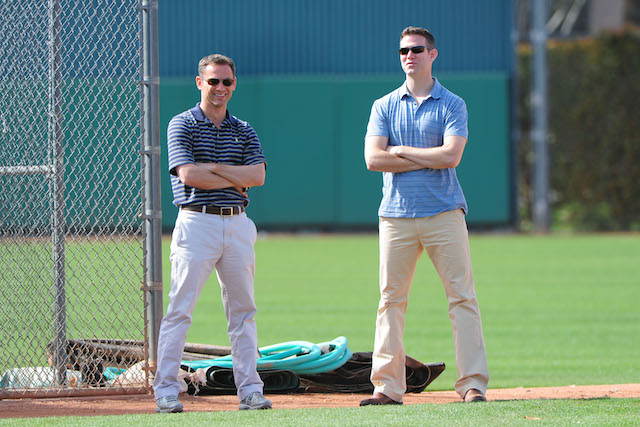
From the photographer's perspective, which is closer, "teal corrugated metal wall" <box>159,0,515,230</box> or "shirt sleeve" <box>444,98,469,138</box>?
"shirt sleeve" <box>444,98,469,138</box>

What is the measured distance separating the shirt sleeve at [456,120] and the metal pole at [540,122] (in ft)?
60.3

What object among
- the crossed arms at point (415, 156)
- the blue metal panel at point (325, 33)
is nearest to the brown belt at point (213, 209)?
the crossed arms at point (415, 156)

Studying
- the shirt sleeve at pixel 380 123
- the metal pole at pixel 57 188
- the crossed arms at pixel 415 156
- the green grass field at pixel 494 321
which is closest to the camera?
the green grass field at pixel 494 321

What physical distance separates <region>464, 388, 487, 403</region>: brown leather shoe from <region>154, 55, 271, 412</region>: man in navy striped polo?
1224mm

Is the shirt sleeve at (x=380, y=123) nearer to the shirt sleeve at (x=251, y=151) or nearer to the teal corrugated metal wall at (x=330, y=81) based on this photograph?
the shirt sleeve at (x=251, y=151)

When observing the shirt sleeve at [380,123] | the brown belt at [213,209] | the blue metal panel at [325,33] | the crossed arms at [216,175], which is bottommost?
the brown belt at [213,209]

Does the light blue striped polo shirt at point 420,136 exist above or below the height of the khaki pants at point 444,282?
above

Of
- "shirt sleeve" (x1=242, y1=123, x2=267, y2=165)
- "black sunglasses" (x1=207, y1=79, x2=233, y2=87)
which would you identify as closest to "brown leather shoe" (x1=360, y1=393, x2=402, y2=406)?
"shirt sleeve" (x1=242, y1=123, x2=267, y2=165)

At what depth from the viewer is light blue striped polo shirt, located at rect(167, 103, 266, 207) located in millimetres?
5684

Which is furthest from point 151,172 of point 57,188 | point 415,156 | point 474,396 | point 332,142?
point 332,142

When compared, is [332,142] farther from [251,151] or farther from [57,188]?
[251,151]

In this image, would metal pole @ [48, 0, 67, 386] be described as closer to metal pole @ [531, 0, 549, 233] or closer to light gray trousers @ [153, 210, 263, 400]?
light gray trousers @ [153, 210, 263, 400]

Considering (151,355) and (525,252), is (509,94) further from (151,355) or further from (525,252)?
(151,355)

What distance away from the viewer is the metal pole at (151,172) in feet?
21.1
